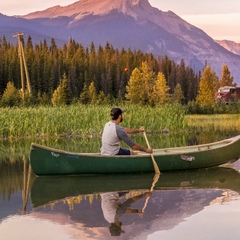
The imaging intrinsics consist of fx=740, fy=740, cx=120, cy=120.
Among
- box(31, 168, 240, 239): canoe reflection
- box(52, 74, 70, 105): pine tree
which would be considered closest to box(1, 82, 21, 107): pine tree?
box(52, 74, 70, 105): pine tree

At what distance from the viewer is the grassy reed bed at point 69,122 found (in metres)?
30.8

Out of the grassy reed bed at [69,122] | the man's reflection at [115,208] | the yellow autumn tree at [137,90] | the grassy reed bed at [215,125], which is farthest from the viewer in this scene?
the yellow autumn tree at [137,90]

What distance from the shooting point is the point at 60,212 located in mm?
12695

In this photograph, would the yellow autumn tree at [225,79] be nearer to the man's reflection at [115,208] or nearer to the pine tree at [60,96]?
the pine tree at [60,96]

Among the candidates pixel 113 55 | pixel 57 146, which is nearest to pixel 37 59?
pixel 113 55

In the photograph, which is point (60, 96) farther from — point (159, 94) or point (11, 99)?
point (159, 94)

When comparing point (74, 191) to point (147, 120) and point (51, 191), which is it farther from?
point (147, 120)

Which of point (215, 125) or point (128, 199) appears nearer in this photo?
point (128, 199)

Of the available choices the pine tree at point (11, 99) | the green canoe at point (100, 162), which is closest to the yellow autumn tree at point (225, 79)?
the pine tree at point (11, 99)

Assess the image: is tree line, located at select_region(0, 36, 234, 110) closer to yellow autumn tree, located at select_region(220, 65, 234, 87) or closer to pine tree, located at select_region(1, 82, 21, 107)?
yellow autumn tree, located at select_region(220, 65, 234, 87)

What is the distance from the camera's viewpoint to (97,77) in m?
81.7

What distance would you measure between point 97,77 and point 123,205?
68.9 metres

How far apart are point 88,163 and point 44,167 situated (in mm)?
1037

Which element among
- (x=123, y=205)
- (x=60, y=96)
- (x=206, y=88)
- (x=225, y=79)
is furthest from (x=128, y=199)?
(x=225, y=79)
